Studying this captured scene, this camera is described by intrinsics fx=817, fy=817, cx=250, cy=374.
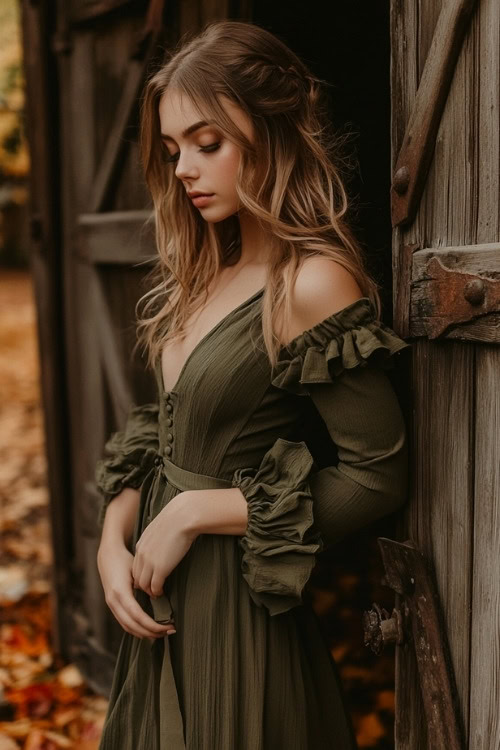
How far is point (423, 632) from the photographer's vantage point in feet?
5.26

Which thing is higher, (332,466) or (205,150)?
(205,150)

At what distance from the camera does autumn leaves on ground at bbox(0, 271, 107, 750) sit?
3.05 meters

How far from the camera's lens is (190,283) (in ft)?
6.23

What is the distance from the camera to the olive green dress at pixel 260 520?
1.50 m

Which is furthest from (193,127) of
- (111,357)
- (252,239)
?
(111,357)

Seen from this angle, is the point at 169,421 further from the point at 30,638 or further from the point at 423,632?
the point at 30,638

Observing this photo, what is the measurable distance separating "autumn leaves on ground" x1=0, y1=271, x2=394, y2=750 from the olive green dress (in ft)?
4.75

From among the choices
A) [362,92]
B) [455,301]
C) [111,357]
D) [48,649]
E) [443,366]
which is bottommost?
[48,649]

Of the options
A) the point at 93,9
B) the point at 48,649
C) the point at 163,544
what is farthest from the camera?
the point at 48,649

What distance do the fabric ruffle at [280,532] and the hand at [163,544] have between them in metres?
0.12

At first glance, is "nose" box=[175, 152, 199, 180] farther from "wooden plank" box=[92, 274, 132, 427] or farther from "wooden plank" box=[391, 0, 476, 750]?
"wooden plank" box=[92, 274, 132, 427]

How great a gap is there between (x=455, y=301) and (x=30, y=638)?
3037 mm

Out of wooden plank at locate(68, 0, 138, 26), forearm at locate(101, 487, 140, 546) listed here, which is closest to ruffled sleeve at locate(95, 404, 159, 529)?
forearm at locate(101, 487, 140, 546)

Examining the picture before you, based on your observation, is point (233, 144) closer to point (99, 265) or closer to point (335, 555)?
point (99, 265)
